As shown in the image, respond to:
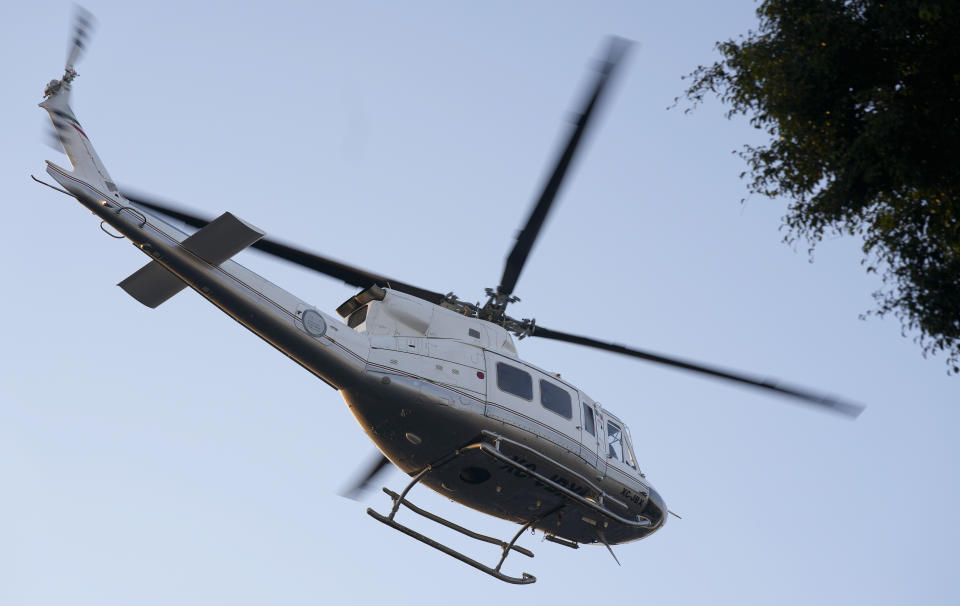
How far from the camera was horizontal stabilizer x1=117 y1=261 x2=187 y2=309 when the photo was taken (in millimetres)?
14391

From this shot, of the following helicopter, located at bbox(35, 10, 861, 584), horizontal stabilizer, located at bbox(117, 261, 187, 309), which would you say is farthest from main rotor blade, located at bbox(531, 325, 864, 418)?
horizontal stabilizer, located at bbox(117, 261, 187, 309)

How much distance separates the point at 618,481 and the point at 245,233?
696 cm

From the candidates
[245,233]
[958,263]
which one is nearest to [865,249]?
[958,263]

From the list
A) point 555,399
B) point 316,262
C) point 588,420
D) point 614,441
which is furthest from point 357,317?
point 614,441

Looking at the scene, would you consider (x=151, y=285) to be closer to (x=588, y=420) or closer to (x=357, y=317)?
(x=357, y=317)

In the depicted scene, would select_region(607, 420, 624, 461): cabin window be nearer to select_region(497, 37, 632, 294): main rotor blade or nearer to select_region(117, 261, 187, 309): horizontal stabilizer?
select_region(497, 37, 632, 294): main rotor blade

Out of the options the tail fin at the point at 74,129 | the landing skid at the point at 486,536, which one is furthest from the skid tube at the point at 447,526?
the tail fin at the point at 74,129

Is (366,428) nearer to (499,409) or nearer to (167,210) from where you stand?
(499,409)

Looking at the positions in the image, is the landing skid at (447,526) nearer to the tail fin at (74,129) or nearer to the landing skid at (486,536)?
the landing skid at (486,536)

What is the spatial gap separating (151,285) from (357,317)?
119 inches

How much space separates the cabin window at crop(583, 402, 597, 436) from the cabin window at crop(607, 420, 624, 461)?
478mm

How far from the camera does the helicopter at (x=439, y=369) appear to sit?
1334 cm

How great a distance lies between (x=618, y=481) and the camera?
15.7 meters

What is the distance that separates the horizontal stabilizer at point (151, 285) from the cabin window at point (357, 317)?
2.52 m
